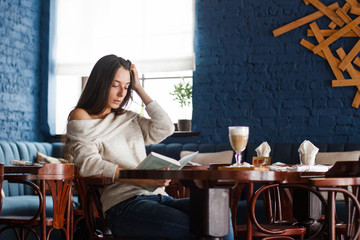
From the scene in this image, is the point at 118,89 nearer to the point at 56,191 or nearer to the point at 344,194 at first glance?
the point at 56,191

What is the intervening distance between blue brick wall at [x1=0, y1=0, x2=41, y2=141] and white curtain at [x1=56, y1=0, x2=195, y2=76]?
12.4 inches

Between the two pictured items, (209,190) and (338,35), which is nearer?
(209,190)

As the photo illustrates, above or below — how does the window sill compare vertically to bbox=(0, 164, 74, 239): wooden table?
above

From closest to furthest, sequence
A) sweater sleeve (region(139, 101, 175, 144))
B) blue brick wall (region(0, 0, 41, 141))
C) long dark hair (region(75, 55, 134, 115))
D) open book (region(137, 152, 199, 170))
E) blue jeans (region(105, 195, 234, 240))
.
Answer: open book (region(137, 152, 199, 170)), blue jeans (region(105, 195, 234, 240)), long dark hair (region(75, 55, 134, 115)), sweater sleeve (region(139, 101, 175, 144)), blue brick wall (region(0, 0, 41, 141))

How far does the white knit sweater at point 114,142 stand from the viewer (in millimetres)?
1873

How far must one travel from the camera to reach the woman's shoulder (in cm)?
203

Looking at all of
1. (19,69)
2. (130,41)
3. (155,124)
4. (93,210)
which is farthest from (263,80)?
(93,210)

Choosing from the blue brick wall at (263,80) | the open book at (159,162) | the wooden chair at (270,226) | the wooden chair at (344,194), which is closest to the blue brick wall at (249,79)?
the blue brick wall at (263,80)

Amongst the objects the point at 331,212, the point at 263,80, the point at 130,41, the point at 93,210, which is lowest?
the point at 93,210

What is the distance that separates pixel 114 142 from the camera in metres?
2.03

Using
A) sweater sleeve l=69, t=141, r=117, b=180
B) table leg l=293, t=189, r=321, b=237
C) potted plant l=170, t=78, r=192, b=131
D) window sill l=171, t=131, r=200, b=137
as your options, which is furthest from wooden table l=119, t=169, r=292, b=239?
potted plant l=170, t=78, r=192, b=131

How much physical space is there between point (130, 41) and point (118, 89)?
133 inches

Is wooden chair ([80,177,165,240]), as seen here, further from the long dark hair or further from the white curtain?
the white curtain

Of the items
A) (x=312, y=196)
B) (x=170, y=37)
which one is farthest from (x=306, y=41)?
(x=312, y=196)
